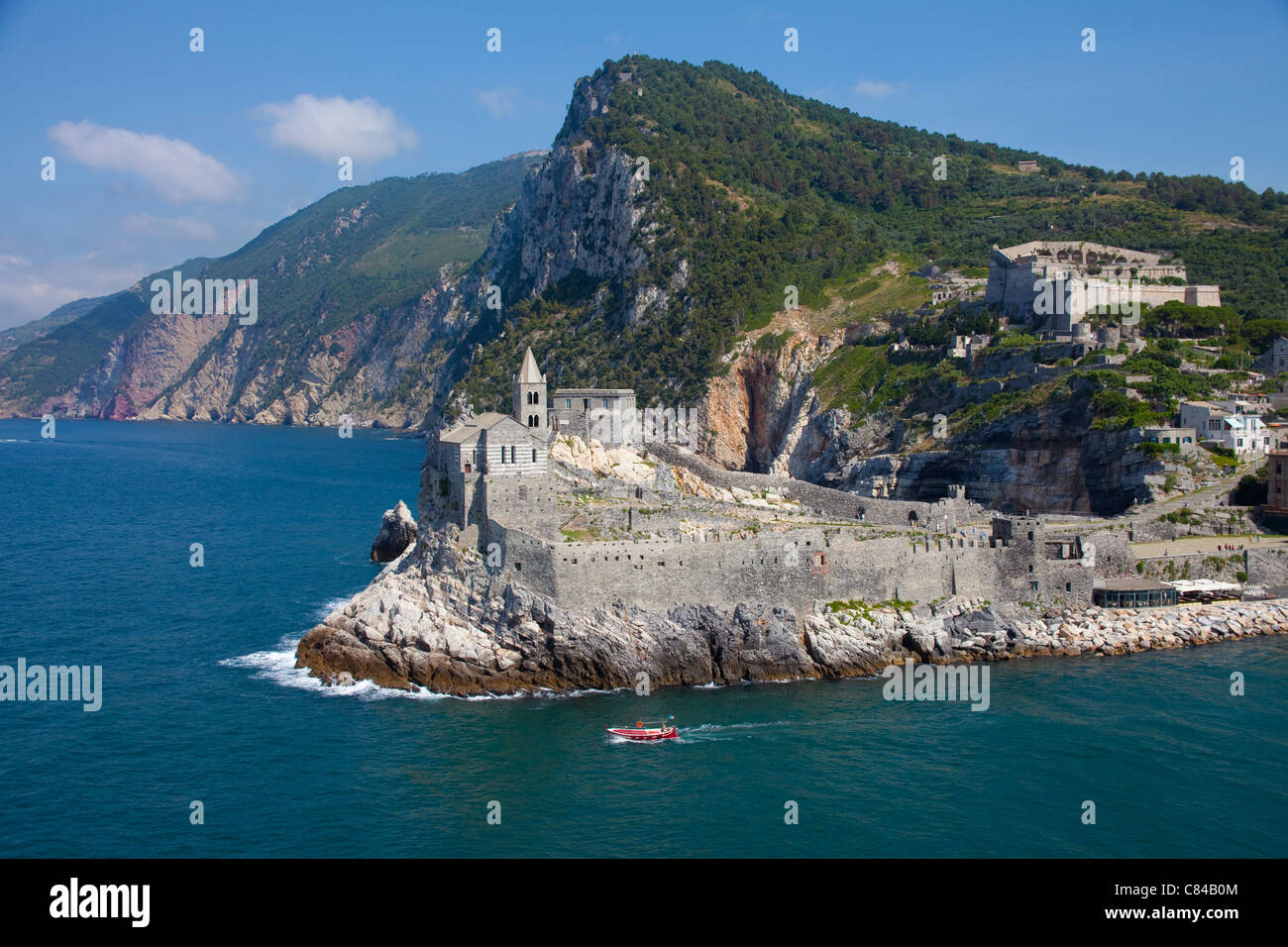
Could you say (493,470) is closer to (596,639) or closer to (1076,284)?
(596,639)

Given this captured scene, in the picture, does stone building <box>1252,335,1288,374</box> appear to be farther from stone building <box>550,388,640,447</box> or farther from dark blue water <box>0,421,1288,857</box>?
stone building <box>550,388,640,447</box>

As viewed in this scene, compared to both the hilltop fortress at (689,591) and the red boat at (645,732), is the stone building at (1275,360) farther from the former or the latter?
the red boat at (645,732)

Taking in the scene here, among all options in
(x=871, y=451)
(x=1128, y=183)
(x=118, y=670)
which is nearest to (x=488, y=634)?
(x=118, y=670)

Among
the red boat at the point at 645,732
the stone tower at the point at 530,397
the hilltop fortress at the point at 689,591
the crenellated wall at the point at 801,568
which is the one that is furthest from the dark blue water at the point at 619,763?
the stone tower at the point at 530,397

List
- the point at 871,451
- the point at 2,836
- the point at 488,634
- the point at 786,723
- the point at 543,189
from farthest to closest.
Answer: the point at 543,189 < the point at 871,451 < the point at 488,634 < the point at 786,723 < the point at 2,836

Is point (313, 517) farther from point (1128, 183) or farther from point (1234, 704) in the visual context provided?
point (1128, 183)

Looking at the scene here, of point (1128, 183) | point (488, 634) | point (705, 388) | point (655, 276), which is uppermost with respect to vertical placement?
point (1128, 183)
